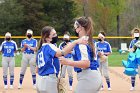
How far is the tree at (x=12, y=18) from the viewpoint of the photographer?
5641 centimetres

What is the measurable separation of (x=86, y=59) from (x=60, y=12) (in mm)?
56422

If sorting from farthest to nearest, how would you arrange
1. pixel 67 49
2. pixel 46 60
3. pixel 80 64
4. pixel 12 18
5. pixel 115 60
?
1. pixel 12 18
2. pixel 115 60
3. pixel 46 60
4. pixel 67 49
5. pixel 80 64

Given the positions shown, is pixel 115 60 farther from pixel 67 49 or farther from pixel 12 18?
pixel 12 18

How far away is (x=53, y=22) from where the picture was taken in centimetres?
6044

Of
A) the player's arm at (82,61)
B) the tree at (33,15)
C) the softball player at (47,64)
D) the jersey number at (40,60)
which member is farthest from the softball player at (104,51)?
the tree at (33,15)

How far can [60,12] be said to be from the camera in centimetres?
6225

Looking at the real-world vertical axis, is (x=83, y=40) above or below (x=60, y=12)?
below

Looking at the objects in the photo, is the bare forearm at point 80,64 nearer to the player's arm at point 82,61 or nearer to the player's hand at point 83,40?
the player's arm at point 82,61

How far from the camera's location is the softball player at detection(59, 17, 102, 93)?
6.17 m

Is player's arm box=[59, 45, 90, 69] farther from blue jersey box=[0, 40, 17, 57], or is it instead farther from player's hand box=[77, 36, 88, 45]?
blue jersey box=[0, 40, 17, 57]

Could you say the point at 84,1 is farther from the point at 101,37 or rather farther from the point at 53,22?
the point at 101,37

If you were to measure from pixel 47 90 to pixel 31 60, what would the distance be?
7863 millimetres

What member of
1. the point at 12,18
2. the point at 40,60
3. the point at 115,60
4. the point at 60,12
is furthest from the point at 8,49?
the point at 60,12

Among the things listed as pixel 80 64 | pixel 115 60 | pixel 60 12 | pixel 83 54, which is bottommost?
pixel 115 60
